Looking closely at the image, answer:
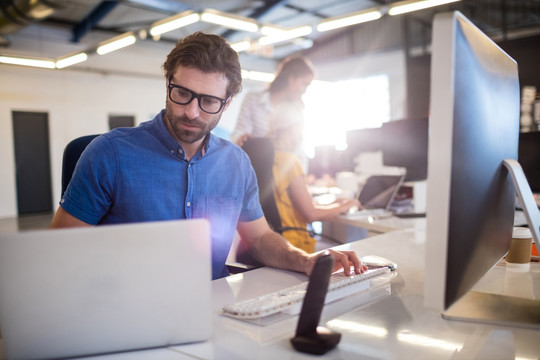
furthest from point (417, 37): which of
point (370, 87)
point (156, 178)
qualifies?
point (156, 178)

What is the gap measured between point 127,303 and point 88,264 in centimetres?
9

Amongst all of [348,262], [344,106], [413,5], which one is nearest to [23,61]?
[413,5]

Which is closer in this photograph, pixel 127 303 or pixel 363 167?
pixel 127 303

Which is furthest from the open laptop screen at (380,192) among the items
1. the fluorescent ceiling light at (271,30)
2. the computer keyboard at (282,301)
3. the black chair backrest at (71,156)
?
the fluorescent ceiling light at (271,30)

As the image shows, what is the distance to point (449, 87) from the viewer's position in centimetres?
63

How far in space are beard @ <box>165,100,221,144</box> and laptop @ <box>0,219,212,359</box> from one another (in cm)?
70

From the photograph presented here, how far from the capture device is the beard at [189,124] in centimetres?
138

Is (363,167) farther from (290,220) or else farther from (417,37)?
(417,37)

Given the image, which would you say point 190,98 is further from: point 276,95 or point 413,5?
point 413,5

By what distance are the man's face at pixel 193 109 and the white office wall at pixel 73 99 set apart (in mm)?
7806

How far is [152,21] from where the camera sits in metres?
9.03

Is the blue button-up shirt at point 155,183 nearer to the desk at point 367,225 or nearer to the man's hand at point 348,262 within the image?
the man's hand at point 348,262

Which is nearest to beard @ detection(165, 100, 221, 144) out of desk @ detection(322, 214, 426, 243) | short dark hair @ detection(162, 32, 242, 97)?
short dark hair @ detection(162, 32, 242, 97)

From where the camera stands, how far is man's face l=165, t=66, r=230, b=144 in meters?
1.36
